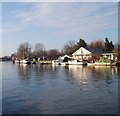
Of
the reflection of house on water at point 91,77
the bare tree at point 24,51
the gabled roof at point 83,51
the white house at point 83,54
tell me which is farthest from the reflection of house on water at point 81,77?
the bare tree at point 24,51

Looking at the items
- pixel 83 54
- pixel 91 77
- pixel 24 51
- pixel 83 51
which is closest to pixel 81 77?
pixel 91 77

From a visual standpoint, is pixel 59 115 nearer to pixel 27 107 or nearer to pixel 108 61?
pixel 27 107

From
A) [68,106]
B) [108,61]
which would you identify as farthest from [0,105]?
[108,61]

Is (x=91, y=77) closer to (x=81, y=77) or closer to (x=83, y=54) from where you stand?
(x=81, y=77)

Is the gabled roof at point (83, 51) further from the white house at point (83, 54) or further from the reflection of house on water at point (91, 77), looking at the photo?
the reflection of house on water at point (91, 77)

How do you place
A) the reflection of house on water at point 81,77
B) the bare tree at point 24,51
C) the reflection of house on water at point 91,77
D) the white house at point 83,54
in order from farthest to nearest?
the bare tree at point 24,51 → the white house at point 83,54 → the reflection of house on water at point 91,77 → the reflection of house on water at point 81,77

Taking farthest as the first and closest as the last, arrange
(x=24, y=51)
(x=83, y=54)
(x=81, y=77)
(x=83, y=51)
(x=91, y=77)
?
(x=24, y=51) → (x=83, y=51) → (x=83, y=54) → (x=81, y=77) → (x=91, y=77)

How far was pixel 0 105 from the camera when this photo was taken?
1119cm

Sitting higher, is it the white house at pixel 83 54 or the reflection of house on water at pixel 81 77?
the white house at pixel 83 54

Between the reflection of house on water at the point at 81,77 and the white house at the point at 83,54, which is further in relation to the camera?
the white house at the point at 83,54

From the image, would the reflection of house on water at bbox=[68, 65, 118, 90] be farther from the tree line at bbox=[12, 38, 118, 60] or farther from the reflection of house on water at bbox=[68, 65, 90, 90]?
the tree line at bbox=[12, 38, 118, 60]

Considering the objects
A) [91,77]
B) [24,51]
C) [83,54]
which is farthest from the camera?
[24,51]

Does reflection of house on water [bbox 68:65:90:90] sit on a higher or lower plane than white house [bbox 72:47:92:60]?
lower

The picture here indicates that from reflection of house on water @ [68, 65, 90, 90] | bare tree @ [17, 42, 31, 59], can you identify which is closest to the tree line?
bare tree @ [17, 42, 31, 59]
